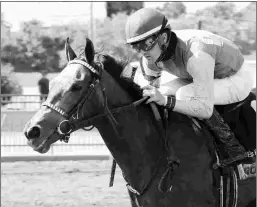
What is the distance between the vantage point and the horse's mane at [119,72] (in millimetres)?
4059

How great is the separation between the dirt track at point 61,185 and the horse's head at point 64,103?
503cm

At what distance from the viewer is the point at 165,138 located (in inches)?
161

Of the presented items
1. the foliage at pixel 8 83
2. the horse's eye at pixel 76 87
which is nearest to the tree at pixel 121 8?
the foliage at pixel 8 83

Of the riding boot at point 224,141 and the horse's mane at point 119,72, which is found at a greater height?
the horse's mane at point 119,72

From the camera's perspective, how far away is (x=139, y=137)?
408cm

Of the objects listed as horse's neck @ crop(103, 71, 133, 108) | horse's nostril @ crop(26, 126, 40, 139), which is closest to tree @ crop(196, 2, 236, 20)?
horse's neck @ crop(103, 71, 133, 108)

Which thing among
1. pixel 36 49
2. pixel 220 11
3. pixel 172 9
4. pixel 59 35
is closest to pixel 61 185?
pixel 36 49

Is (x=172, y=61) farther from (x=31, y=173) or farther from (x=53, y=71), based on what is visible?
(x=53, y=71)

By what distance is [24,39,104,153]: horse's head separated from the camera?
3.59 meters

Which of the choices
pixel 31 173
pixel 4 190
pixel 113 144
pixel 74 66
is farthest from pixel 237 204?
pixel 31 173

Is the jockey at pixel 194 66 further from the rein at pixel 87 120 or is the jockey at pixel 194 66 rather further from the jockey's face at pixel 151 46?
the rein at pixel 87 120

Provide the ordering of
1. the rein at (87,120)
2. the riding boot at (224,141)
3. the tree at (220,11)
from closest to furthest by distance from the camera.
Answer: the rein at (87,120) → the riding boot at (224,141) → the tree at (220,11)

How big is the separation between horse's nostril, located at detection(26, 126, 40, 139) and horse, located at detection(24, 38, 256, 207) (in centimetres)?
20

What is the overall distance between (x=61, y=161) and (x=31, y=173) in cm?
168
